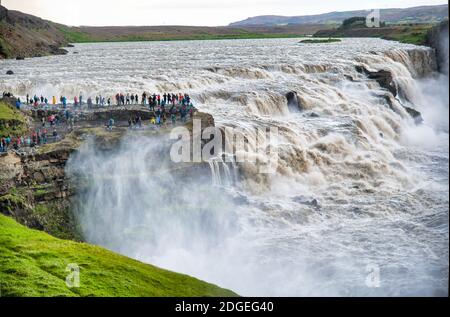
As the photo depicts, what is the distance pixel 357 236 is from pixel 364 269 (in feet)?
11.3

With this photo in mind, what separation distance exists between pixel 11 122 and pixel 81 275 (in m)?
15.4

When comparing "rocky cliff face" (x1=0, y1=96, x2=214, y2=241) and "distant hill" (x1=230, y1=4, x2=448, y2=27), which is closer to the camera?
"rocky cliff face" (x1=0, y1=96, x2=214, y2=241)

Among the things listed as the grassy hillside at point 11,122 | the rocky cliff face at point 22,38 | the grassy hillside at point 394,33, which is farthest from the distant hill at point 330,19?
the grassy hillside at point 11,122

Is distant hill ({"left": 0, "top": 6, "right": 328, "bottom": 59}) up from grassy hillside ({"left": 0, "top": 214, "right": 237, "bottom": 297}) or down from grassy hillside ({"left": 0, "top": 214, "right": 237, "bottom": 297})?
up

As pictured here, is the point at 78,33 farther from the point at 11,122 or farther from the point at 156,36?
the point at 11,122

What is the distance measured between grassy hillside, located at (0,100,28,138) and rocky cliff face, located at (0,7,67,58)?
63004 mm

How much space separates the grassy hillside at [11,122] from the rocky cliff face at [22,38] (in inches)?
2480

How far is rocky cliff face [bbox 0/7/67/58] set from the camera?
93.0 meters

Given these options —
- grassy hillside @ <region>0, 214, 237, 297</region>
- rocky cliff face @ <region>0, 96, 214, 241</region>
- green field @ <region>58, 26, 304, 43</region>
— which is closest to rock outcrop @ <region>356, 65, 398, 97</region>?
rocky cliff face @ <region>0, 96, 214, 241</region>

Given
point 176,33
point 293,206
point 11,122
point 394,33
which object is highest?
point 176,33

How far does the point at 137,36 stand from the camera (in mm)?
163000

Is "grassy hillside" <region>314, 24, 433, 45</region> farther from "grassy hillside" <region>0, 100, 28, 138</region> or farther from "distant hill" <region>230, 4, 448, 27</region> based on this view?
"grassy hillside" <region>0, 100, 28, 138</region>

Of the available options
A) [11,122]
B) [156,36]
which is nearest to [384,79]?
[11,122]

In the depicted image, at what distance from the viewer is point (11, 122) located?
91.8 feet
